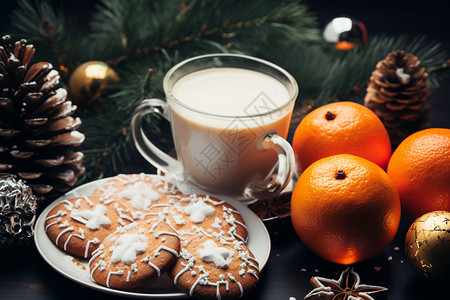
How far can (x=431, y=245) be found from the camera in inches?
36.9

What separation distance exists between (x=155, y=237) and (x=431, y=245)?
460 mm

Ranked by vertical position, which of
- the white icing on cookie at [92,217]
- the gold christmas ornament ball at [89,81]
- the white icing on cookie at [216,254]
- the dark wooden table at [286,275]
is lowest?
the dark wooden table at [286,275]

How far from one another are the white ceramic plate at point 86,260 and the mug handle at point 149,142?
0.15m

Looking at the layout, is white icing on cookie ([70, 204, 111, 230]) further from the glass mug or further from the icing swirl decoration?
the glass mug

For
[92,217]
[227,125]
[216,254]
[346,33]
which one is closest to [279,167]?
[227,125]

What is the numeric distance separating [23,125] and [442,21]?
1476 mm

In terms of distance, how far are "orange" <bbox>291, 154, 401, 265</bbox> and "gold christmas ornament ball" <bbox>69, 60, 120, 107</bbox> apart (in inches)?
24.2

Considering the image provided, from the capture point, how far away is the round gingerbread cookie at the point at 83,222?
979 mm

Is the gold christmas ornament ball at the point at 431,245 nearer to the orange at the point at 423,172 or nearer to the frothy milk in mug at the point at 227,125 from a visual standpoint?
the orange at the point at 423,172

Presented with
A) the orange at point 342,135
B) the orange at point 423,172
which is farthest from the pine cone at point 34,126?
the orange at point 423,172

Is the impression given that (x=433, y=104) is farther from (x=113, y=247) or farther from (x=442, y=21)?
(x=113, y=247)

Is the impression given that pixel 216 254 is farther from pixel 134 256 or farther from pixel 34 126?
pixel 34 126

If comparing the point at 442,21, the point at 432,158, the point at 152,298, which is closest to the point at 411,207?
the point at 432,158

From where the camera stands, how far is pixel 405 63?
1349 millimetres
